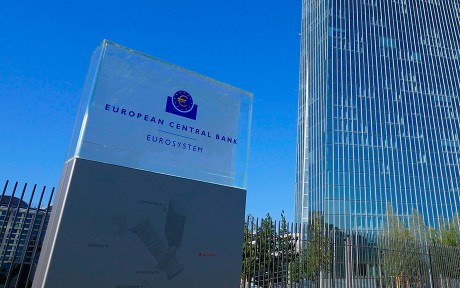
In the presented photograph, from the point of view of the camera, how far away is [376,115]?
53031mm

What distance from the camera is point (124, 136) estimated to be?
4523mm

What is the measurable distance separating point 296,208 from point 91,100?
5346 centimetres

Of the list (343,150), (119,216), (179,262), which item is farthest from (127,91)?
(343,150)

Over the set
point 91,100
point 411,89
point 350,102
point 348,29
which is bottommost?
point 91,100

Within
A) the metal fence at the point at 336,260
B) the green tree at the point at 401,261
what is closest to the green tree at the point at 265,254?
the metal fence at the point at 336,260

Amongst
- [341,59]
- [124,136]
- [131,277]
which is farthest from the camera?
[341,59]

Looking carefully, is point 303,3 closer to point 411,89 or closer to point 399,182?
point 411,89

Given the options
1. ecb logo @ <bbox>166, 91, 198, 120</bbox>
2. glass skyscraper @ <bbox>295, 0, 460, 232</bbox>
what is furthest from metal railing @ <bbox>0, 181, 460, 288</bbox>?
glass skyscraper @ <bbox>295, 0, 460, 232</bbox>

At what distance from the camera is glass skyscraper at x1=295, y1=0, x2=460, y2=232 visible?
48500mm

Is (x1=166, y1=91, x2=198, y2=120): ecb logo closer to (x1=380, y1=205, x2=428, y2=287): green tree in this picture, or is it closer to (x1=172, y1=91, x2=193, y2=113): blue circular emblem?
(x1=172, y1=91, x2=193, y2=113): blue circular emblem

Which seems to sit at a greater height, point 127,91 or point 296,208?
point 296,208

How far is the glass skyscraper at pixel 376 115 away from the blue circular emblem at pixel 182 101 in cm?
4520

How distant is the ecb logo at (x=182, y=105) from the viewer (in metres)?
4.97

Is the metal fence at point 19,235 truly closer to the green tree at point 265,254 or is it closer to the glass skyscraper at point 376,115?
the green tree at point 265,254
